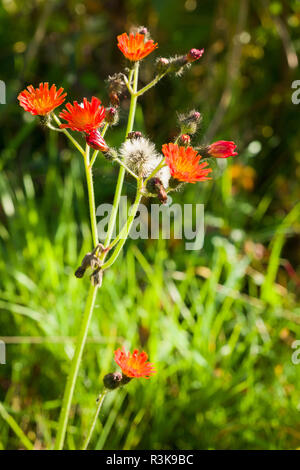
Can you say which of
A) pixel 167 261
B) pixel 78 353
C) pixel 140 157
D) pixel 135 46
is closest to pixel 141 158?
pixel 140 157

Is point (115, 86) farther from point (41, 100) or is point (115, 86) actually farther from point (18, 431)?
point (18, 431)

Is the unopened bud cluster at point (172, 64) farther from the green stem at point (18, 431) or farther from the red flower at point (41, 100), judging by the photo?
the green stem at point (18, 431)

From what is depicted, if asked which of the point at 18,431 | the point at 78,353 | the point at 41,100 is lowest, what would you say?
the point at 18,431

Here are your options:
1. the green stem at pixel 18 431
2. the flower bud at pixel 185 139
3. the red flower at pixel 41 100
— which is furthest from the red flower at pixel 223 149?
the green stem at pixel 18 431
